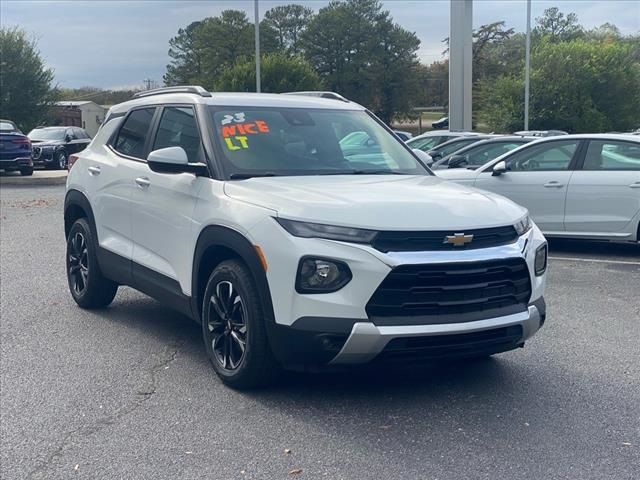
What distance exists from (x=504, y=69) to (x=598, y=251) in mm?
70587

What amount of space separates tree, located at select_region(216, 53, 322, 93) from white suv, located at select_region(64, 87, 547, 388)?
4066 cm

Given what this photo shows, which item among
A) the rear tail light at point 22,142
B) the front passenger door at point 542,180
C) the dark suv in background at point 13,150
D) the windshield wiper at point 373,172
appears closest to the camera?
the windshield wiper at point 373,172

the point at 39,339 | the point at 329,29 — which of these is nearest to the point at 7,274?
the point at 39,339

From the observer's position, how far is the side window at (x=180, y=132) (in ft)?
19.7

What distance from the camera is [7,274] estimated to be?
31.3 feet

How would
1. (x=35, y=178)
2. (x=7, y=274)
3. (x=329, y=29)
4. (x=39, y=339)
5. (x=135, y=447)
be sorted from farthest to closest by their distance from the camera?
(x=329, y=29)
(x=35, y=178)
(x=7, y=274)
(x=39, y=339)
(x=135, y=447)

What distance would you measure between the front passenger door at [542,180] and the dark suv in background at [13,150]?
54.0 feet

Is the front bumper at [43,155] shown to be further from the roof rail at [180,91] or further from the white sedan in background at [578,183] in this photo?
the roof rail at [180,91]

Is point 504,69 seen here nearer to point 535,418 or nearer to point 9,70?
point 9,70

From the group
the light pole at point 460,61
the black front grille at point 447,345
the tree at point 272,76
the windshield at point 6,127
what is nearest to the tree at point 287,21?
the tree at point 272,76

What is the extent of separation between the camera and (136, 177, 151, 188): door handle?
634 centimetres

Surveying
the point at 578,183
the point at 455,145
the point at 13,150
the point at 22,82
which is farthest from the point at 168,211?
the point at 22,82

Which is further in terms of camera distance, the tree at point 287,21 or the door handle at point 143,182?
the tree at point 287,21

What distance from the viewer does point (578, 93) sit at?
46.4 meters
